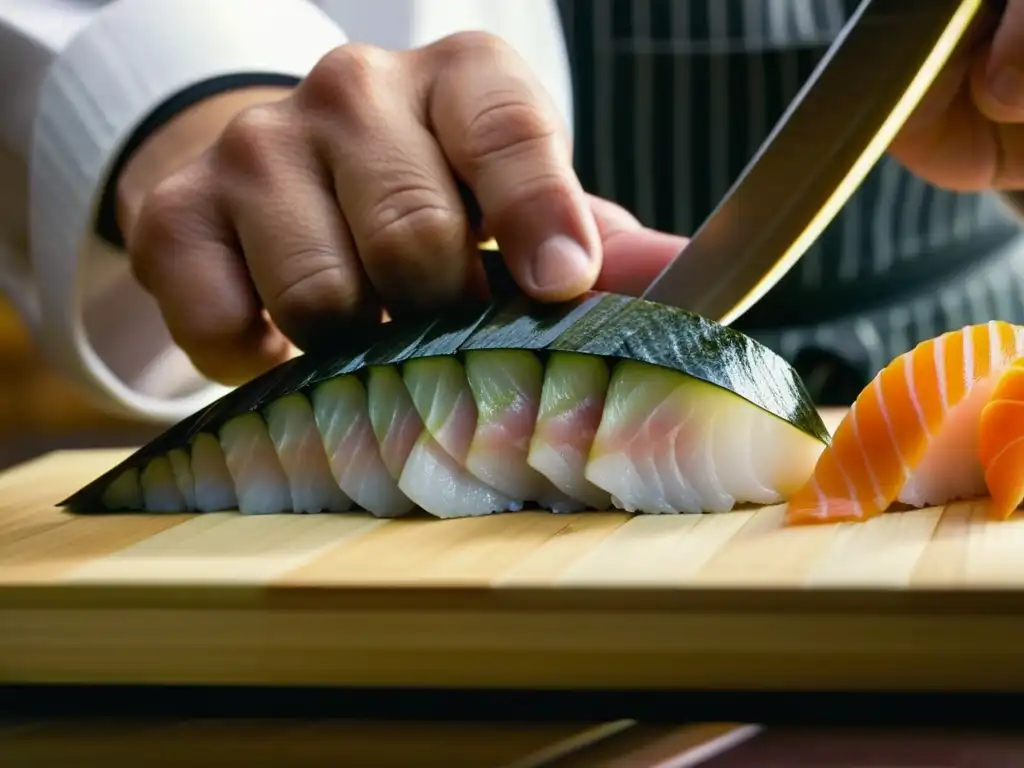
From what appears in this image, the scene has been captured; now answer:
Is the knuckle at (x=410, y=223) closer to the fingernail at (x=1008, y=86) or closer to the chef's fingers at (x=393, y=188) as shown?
the chef's fingers at (x=393, y=188)

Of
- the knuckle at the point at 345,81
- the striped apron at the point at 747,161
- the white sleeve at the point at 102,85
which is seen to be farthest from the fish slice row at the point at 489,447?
the striped apron at the point at 747,161

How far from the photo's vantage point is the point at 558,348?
3.91ft

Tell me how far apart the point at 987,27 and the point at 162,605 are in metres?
1.15

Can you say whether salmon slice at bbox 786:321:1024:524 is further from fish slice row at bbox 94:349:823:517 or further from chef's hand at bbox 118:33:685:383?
chef's hand at bbox 118:33:685:383

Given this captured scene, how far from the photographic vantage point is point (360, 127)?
141cm

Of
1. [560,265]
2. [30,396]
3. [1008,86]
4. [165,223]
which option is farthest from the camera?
[30,396]

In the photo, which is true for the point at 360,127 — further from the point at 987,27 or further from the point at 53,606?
the point at 987,27

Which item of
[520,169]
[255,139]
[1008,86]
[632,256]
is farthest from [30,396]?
[1008,86]

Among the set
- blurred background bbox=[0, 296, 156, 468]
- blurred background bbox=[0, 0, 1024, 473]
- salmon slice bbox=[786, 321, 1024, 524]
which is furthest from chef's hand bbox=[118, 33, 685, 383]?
blurred background bbox=[0, 296, 156, 468]

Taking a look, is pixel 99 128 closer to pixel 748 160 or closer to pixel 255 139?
pixel 255 139

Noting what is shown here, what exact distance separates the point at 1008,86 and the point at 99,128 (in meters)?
1.23

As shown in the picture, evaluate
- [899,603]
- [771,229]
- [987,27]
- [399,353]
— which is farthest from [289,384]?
[987,27]

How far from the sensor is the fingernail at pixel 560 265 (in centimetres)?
129

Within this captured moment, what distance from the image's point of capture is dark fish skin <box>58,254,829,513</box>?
3.84 ft
